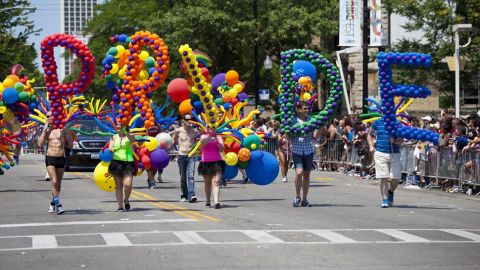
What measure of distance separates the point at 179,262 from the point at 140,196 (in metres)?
10.7

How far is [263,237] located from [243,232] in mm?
692

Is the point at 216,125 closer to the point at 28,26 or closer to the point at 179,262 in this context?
the point at 179,262

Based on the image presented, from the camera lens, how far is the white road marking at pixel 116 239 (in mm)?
A: 13164

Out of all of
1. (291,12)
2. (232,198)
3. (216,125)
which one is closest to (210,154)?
(216,125)

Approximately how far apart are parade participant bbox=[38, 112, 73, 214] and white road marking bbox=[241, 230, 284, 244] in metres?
4.62

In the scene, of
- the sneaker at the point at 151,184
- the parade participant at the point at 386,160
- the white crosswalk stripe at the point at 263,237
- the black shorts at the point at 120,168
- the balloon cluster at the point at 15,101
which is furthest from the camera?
the sneaker at the point at 151,184

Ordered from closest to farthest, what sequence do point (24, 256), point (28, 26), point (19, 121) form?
1. point (24, 256)
2. point (19, 121)
3. point (28, 26)

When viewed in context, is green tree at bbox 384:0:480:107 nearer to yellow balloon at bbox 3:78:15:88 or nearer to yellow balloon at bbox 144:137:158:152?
yellow balloon at bbox 3:78:15:88

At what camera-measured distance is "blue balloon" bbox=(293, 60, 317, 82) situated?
70.8 feet

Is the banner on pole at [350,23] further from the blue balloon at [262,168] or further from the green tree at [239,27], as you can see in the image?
the blue balloon at [262,168]

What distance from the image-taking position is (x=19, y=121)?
79.1 feet

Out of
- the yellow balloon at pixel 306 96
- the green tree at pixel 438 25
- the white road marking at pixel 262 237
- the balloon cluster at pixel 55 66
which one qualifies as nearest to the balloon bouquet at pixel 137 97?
the balloon cluster at pixel 55 66

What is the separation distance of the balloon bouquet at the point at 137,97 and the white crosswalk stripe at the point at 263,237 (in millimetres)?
4427

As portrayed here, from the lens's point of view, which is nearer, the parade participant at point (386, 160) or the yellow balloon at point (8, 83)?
the parade participant at point (386, 160)
